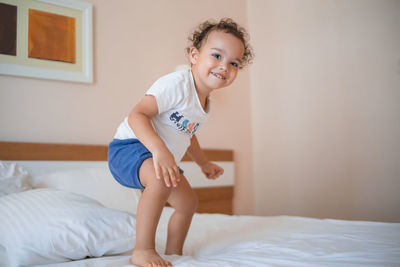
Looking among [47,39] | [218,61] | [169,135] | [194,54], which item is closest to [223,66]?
[218,61]

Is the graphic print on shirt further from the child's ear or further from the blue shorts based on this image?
the child's ear

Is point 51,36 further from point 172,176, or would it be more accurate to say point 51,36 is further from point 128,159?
point 172,176

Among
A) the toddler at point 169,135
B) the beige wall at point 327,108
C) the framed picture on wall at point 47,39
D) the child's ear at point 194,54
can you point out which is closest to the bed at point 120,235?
the toddler at point 169,135

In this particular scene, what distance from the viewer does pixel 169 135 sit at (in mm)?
1118

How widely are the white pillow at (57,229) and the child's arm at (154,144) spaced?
0.27m

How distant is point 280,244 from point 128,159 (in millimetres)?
546

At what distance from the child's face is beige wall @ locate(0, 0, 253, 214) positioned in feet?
3.27

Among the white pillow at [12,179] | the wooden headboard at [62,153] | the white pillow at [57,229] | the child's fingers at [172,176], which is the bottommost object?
the white pillow at [57,229]

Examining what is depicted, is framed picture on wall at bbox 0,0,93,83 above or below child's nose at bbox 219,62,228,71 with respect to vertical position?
above

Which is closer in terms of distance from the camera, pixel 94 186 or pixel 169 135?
pixel 169 135

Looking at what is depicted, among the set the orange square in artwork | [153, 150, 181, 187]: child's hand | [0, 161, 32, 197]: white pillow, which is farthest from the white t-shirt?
the orange square in artwork

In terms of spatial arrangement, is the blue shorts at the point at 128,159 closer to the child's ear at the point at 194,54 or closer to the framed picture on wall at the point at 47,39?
the child's ear at the point at 194,54

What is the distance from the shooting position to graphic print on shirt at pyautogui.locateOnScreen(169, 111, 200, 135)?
1104mm

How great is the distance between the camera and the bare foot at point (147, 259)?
2.71 ft
